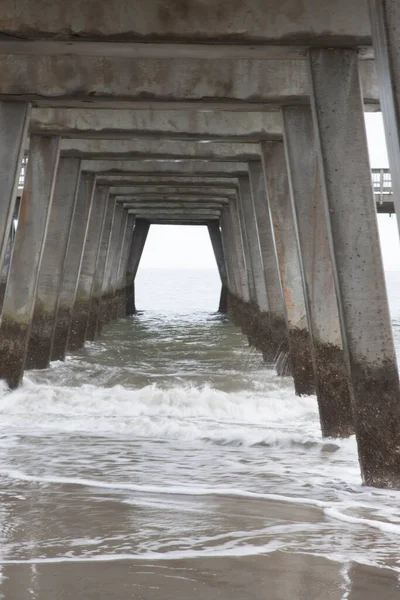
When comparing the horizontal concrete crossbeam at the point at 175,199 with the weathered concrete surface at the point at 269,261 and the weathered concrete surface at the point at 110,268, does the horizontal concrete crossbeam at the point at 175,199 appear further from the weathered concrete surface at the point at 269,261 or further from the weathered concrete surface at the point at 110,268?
the weathered concrete surface at the point at 269,261

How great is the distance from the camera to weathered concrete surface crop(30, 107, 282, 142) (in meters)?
12.8

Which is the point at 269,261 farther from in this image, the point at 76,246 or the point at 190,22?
the point at 190,22

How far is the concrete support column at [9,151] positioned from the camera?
10680mm

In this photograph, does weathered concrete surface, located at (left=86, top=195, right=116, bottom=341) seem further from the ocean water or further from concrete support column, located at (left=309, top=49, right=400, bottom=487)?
concrete support column, located at (left=309, top=49, right=400, bottom=487)

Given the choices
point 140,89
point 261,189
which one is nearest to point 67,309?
point 261,189

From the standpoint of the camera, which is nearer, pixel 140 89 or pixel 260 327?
pixel 140 89

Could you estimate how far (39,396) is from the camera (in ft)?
39.7

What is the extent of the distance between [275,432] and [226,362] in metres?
8.39

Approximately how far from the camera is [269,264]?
55.0 feet

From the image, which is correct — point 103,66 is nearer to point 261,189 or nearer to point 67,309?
point 261,189

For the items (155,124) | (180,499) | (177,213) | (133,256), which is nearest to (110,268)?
(177,213)

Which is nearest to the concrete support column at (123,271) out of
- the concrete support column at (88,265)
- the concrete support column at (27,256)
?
the concrete support column at (88,265)

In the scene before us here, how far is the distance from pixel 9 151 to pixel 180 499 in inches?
224

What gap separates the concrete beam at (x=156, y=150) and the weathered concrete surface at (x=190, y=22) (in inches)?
297
